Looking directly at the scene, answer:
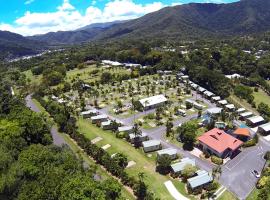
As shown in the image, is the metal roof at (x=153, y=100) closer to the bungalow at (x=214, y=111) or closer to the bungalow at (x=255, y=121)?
the bungalow at (x=214, y=111)

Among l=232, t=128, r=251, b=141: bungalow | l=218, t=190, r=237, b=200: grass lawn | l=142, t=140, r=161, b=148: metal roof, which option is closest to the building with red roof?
l=232, t=128, r=251, b=141: bungalow

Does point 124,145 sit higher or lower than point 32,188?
lower

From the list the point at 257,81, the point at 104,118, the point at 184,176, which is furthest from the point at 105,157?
the point at 257,81

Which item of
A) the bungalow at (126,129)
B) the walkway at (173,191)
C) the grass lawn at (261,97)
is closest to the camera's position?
the walkway at (173,191)

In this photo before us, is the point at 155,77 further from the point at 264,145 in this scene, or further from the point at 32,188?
the point at 32,188

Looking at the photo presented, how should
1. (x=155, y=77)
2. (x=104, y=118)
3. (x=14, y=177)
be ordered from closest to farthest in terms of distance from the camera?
(x=14, y=177)
(x=104, y=118)
(x=155, y=77)

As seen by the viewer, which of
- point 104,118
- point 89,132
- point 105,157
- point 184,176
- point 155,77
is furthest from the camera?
point 155,77

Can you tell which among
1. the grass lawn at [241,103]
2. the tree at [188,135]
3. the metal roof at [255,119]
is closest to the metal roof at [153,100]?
the tree at [188,135]
